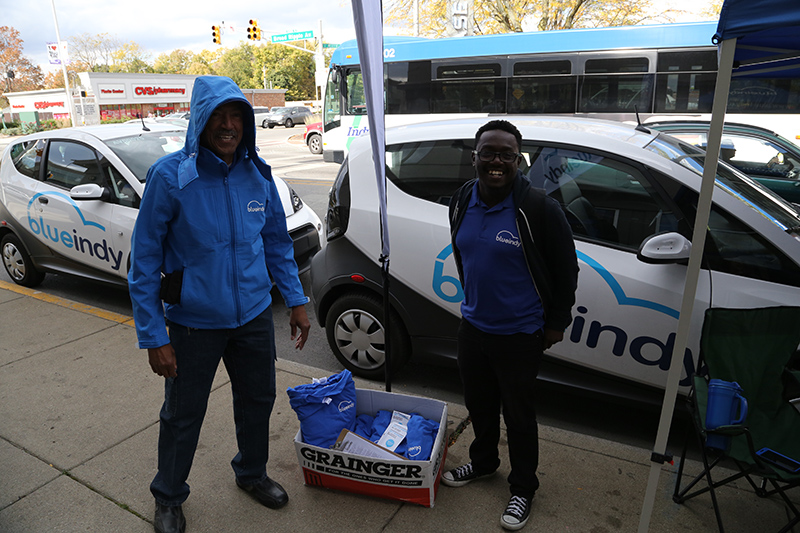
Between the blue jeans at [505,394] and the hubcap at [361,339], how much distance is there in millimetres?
1285

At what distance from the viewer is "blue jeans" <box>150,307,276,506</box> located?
236 centimetres

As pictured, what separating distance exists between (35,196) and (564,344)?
17.3 ft

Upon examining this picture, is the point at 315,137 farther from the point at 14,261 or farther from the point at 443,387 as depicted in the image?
the point at 443,387

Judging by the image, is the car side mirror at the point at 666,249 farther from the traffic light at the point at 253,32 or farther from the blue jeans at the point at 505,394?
the traffic light at the point at 253,32

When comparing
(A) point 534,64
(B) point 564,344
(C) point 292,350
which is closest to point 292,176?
(A) point 534,64

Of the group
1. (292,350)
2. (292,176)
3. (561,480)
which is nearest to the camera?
(561,480)

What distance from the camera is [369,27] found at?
7.57 feet

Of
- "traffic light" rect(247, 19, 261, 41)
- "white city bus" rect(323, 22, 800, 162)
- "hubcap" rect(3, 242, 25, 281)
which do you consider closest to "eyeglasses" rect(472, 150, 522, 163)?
"hubcap" rect(3, 242, 25, 281)

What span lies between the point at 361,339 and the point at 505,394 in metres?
1.67

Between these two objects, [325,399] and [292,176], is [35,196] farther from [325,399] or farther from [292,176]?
[292,176]

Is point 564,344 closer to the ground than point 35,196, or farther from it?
closer to the ground

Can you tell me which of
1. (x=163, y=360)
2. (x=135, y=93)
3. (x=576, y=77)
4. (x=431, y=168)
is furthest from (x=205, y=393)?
(x=135, y=93)

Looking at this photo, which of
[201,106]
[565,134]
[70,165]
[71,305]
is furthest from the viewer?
[71,305]

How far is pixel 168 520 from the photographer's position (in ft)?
8.22
